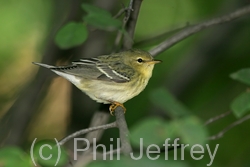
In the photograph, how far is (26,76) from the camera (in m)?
6.07

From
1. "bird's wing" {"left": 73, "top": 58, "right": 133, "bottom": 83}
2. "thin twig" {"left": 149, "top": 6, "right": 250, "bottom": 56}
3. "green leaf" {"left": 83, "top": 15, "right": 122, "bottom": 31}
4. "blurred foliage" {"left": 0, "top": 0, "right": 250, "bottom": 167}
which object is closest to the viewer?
"green leaf" {"left": 83, "top": 15, "right": 122, "bottom": 31}

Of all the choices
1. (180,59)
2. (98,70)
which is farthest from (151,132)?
(180,59)

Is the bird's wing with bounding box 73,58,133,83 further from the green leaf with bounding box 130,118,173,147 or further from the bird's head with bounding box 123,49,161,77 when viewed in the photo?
the green leaf with bounding box 130,118,173,147

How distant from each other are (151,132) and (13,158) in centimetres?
57

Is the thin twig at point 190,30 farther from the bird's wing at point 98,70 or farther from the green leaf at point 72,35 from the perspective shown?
the green leaf at point 72,35

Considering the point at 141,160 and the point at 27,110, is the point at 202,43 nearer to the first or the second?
the point at 27,110

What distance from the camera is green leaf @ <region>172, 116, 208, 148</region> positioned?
1750mm

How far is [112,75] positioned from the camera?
4.84 meters

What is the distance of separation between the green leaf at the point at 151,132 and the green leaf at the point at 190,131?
0.04 metres

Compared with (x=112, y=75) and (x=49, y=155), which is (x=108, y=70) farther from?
(x=49, y=155)

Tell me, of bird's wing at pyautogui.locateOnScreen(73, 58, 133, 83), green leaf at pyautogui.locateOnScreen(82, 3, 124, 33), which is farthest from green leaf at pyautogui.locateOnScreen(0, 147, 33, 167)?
bird's wing at pyautogui.locateOnScreen(73, 58, 133, 83)

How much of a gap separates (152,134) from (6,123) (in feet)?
11.9

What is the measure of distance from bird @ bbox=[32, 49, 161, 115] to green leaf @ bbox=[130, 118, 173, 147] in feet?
8.74

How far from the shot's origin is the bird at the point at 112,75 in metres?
4.65
